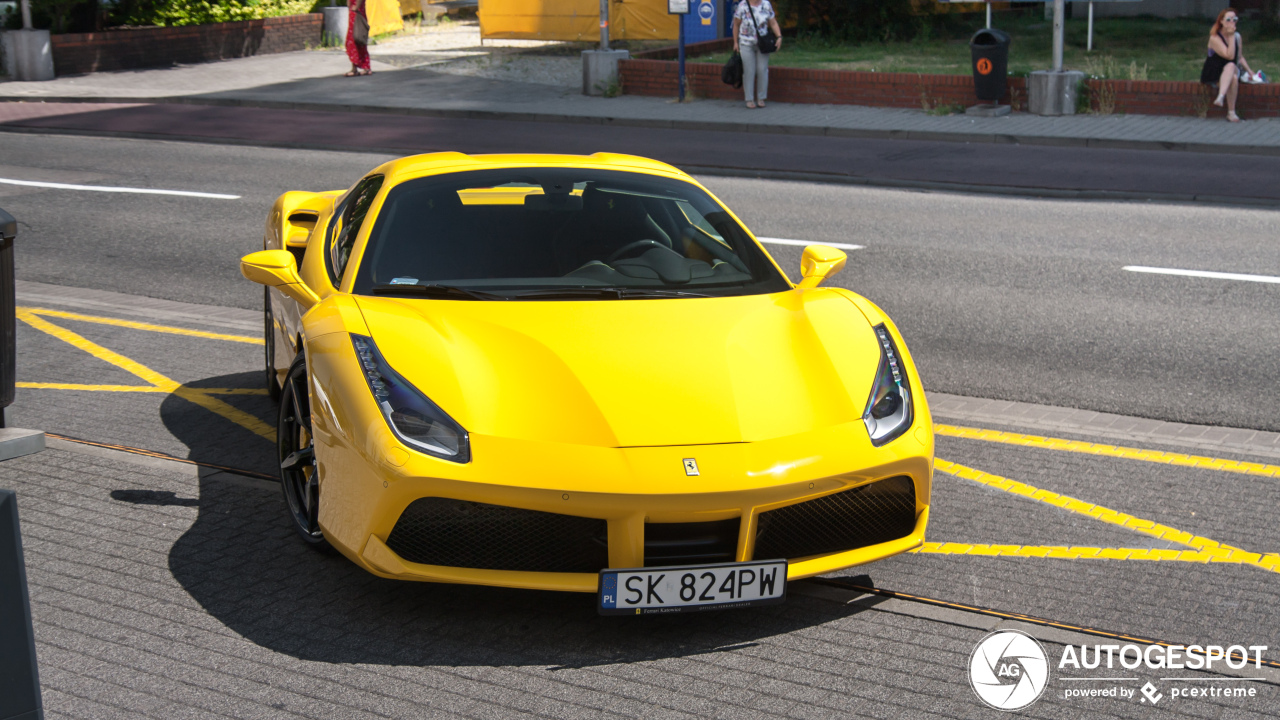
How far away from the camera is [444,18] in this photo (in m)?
38.4

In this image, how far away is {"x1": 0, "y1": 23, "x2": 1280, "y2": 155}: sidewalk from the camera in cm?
1767

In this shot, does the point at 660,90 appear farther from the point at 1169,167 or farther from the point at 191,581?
the point at 191,581

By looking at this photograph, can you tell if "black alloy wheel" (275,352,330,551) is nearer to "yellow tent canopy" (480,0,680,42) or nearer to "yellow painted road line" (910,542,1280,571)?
"yellow painted road line" (910,542,1280,571)

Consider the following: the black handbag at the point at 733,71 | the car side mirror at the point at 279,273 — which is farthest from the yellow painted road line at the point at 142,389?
the black handbag at the point at 733,71

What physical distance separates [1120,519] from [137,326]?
6172mm

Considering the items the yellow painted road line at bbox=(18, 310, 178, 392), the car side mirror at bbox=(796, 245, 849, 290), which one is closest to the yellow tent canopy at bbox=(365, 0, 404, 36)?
the yellow painted road line at bbox=(18, 310, 178, 392)

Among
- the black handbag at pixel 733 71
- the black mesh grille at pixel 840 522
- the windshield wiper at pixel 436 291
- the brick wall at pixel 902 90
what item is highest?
the black handbag at pixel 733 71

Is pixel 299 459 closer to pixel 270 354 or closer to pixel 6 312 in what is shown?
pixel 6 312

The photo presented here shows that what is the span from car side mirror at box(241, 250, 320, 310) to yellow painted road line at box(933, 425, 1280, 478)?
3049mm

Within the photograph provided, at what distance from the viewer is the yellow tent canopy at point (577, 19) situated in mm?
28812

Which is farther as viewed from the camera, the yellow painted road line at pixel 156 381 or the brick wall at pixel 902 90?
the brick wall at pixel 902 90

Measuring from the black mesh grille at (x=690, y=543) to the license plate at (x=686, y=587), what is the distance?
9cm

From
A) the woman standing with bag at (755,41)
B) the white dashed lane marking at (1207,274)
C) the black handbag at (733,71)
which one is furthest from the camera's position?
the black handbag at (733,71)

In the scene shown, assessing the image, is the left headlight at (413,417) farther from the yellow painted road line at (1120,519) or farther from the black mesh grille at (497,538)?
the yellow painted road line at (1120,519)
